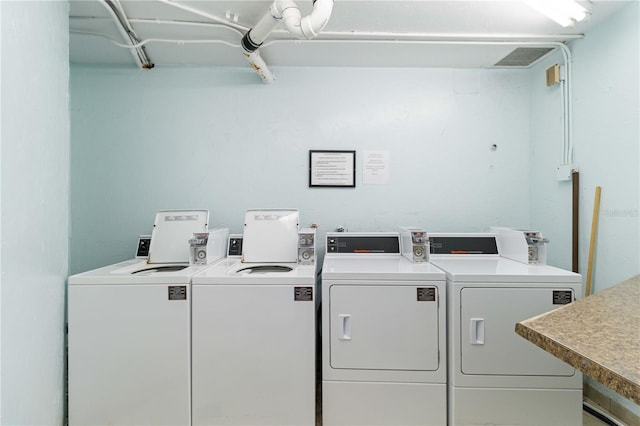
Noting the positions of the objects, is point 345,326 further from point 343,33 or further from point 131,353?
point 343,33

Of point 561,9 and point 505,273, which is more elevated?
A: point 561,9

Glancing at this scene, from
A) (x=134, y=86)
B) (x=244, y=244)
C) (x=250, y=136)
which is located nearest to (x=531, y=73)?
(x=250, y=136)

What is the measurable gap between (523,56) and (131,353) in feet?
11.6

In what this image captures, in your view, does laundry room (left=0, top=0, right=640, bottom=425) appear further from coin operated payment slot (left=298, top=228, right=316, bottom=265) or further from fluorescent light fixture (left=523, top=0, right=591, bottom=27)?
fluorescent light fixture (left=523, top=0, right=591, bottom=27)

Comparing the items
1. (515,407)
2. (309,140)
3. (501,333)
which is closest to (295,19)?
(309,140)

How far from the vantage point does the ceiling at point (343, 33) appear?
74.9 inches

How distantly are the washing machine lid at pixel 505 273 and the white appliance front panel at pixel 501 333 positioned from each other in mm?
54

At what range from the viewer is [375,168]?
2672 mm

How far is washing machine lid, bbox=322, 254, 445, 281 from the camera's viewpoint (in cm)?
171

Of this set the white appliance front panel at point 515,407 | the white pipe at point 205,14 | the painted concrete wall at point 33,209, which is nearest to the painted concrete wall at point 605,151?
the white appliance front panel at point 515,407

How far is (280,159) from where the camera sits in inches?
105

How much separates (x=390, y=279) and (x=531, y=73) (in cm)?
237

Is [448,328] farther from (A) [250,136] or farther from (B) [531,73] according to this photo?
(B) [531,73]

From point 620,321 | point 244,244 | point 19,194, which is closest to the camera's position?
point 620,321
